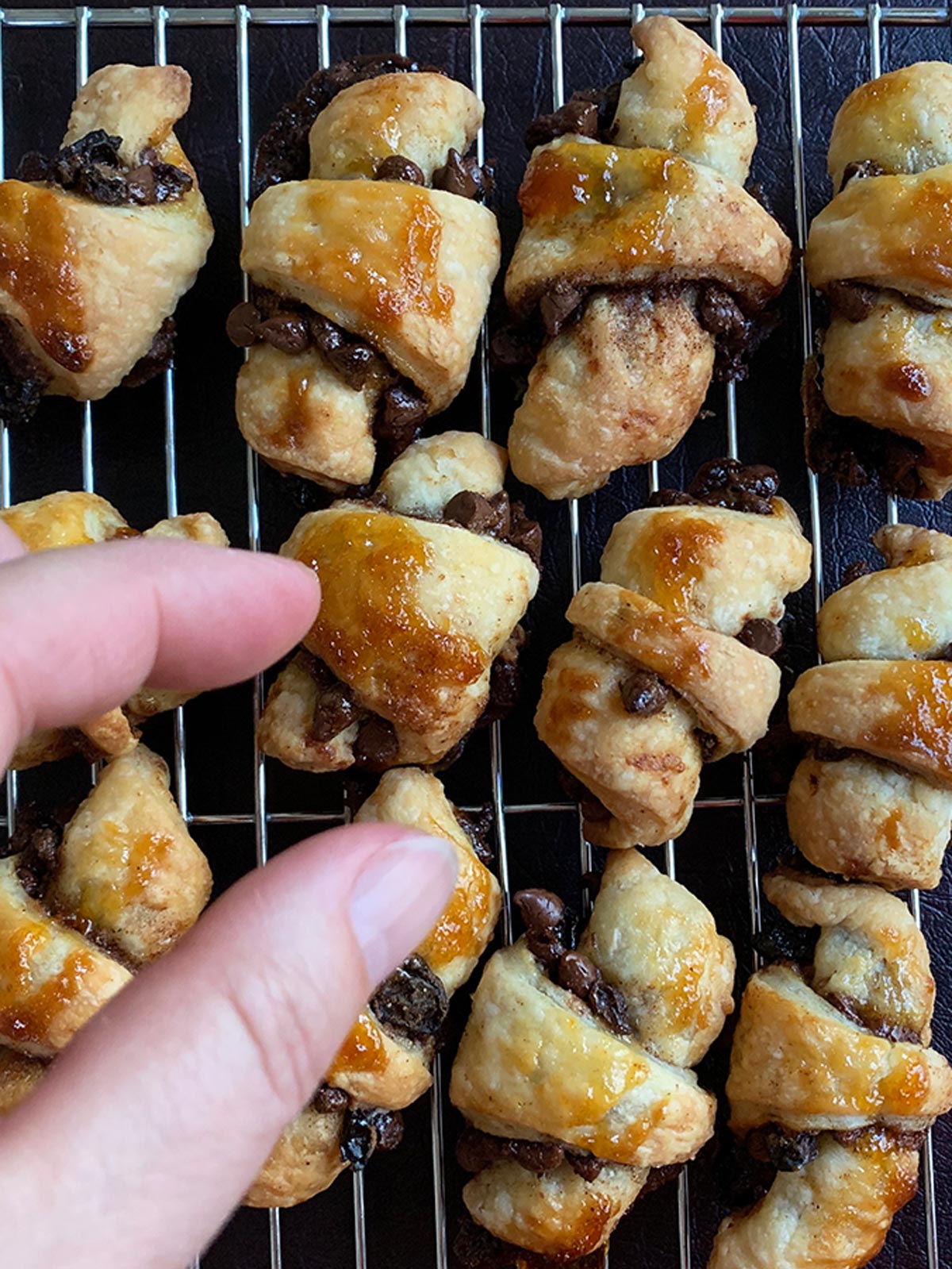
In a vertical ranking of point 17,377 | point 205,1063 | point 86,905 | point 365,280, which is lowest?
point 86,905

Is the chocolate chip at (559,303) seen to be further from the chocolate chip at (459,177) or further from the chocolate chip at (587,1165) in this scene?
the chocolate chip at (587,1165)

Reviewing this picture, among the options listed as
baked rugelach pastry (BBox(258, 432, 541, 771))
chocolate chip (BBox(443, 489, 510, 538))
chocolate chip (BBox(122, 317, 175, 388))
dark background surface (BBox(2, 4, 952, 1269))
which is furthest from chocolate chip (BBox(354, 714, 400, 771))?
chocolate chip (BBox(122, 317, 175, 388))

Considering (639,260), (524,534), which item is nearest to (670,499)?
(524,534)

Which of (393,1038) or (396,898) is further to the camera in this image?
(393,1038)

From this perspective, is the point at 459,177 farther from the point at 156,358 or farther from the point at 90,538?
the point at 90,538

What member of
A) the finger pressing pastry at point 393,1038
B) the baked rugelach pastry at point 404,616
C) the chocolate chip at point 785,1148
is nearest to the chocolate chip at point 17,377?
the baked rugelach pastry at point 404,616
